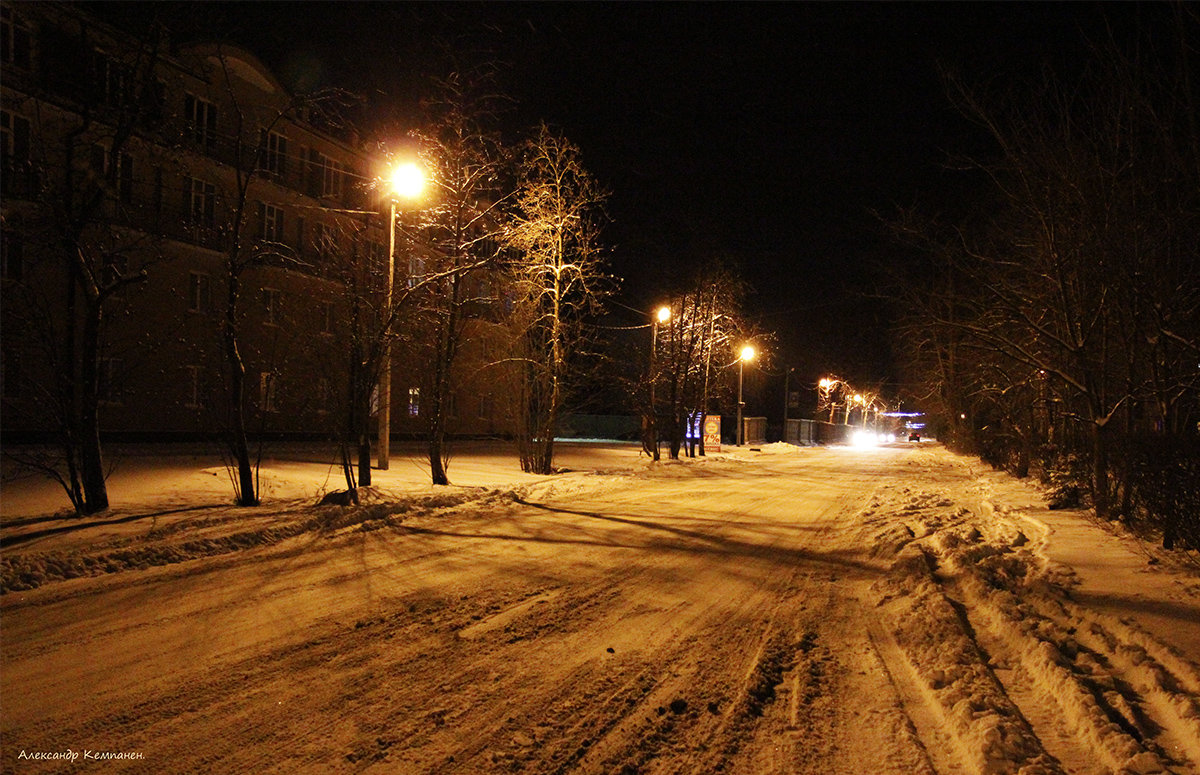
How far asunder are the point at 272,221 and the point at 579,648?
31.4 metres

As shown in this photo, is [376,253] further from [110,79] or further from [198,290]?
[198,290]

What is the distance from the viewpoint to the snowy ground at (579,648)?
3.99m

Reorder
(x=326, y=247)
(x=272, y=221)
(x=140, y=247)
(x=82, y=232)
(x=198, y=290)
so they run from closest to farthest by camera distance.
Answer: (x=82, y=232), (x=140, y=247), (x=326, y=247), (x=198, y=290), (x=272, y=221)

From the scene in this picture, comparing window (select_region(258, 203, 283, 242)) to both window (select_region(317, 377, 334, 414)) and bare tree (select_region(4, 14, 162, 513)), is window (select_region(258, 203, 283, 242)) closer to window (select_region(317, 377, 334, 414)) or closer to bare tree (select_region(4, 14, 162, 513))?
window (select_region(317, 377, 334, 414))

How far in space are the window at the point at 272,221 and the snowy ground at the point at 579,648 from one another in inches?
885

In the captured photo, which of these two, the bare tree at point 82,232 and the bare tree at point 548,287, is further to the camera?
the bare tree at point 548,287

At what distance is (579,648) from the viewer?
18.6ft

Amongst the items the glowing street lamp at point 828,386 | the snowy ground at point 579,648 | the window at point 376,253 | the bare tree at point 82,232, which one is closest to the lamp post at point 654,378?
the window at point 376,253

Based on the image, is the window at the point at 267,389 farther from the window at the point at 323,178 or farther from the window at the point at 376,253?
the window at the point at 323,178

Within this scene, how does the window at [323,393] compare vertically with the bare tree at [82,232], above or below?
below

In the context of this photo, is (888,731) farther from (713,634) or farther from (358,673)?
(358,673)

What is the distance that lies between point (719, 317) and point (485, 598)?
26982 millimetres

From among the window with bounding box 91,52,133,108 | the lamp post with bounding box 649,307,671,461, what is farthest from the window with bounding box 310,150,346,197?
the window with bounding box 91,52,133,108

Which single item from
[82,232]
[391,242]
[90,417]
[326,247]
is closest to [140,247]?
[82,232]
